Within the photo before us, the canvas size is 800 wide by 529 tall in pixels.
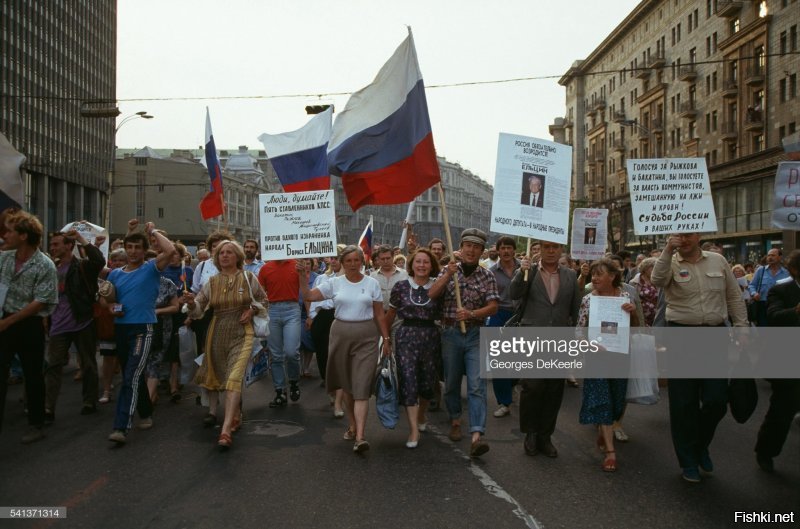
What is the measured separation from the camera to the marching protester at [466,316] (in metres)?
6.96

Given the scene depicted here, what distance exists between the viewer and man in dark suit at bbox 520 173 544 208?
24.9 ft

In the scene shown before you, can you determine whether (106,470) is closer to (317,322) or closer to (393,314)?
(393,314)

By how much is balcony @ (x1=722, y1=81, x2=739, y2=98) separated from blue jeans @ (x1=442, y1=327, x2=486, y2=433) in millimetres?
43273

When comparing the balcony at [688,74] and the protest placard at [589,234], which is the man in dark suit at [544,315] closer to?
the protest placard at [589,234]

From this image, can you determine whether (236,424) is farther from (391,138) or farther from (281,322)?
(391,138)

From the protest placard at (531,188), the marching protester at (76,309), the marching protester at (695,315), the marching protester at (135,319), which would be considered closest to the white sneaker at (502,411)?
the protest placard at (531,188)

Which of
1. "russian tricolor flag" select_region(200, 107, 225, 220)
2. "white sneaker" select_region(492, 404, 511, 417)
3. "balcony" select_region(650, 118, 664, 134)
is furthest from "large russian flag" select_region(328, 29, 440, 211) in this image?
"balcony" select_region(650, 118, 664, 134)

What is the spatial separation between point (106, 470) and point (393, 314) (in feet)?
9.50

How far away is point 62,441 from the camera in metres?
7.14

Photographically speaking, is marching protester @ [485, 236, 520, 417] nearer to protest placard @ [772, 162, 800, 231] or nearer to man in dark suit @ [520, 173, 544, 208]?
man in dark suit @ [520, 173, 544, 208]

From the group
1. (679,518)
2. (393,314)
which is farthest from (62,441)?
(679,518)

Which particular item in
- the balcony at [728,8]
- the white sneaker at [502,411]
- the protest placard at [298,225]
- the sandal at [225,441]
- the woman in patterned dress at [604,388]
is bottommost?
the white sneaker at [502,411]

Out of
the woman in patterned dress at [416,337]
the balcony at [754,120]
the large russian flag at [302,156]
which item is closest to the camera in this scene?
the woman in patterned dress at [416,337]

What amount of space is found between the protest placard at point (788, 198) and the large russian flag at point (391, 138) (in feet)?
14.3
